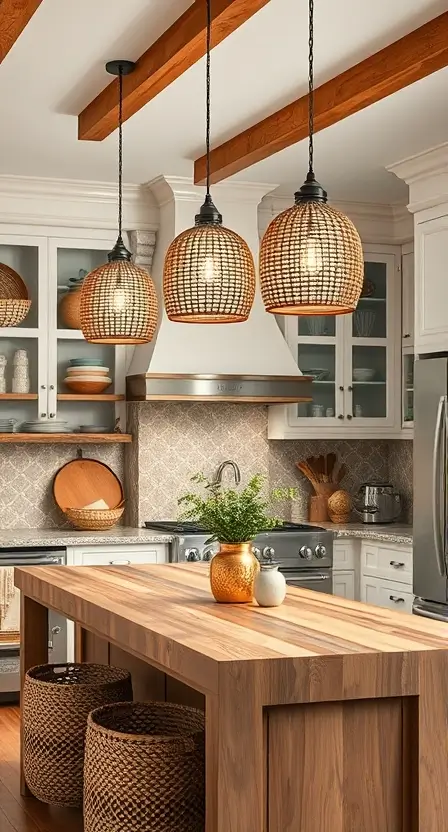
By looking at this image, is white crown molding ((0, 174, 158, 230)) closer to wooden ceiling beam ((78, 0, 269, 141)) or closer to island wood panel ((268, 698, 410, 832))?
wooden ceiling beam ((78, 0, 269, 141))

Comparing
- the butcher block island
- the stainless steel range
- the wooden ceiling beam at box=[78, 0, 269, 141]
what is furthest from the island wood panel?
the stainless steel range

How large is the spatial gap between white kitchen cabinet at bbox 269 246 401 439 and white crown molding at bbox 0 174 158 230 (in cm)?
109

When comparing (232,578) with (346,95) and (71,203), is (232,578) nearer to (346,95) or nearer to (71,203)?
(346,95)

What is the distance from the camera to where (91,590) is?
3.81 metres

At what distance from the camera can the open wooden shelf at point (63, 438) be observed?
6281 mm

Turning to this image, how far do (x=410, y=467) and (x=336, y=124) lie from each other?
103 inches

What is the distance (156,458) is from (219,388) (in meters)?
0.59

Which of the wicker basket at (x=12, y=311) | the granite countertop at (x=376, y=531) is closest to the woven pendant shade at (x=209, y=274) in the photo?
the wicker basket at (x=12, y=311)

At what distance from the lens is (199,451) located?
675 centimetres

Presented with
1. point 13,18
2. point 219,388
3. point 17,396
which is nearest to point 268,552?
point 219,388

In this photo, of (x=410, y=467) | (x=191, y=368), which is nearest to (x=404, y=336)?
(x=410, y=467)

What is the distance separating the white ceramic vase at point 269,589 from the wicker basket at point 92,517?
2916 millimetres

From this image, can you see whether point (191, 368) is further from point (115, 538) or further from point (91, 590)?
point (91, 590)

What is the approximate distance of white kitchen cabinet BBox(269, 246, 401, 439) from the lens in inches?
269
